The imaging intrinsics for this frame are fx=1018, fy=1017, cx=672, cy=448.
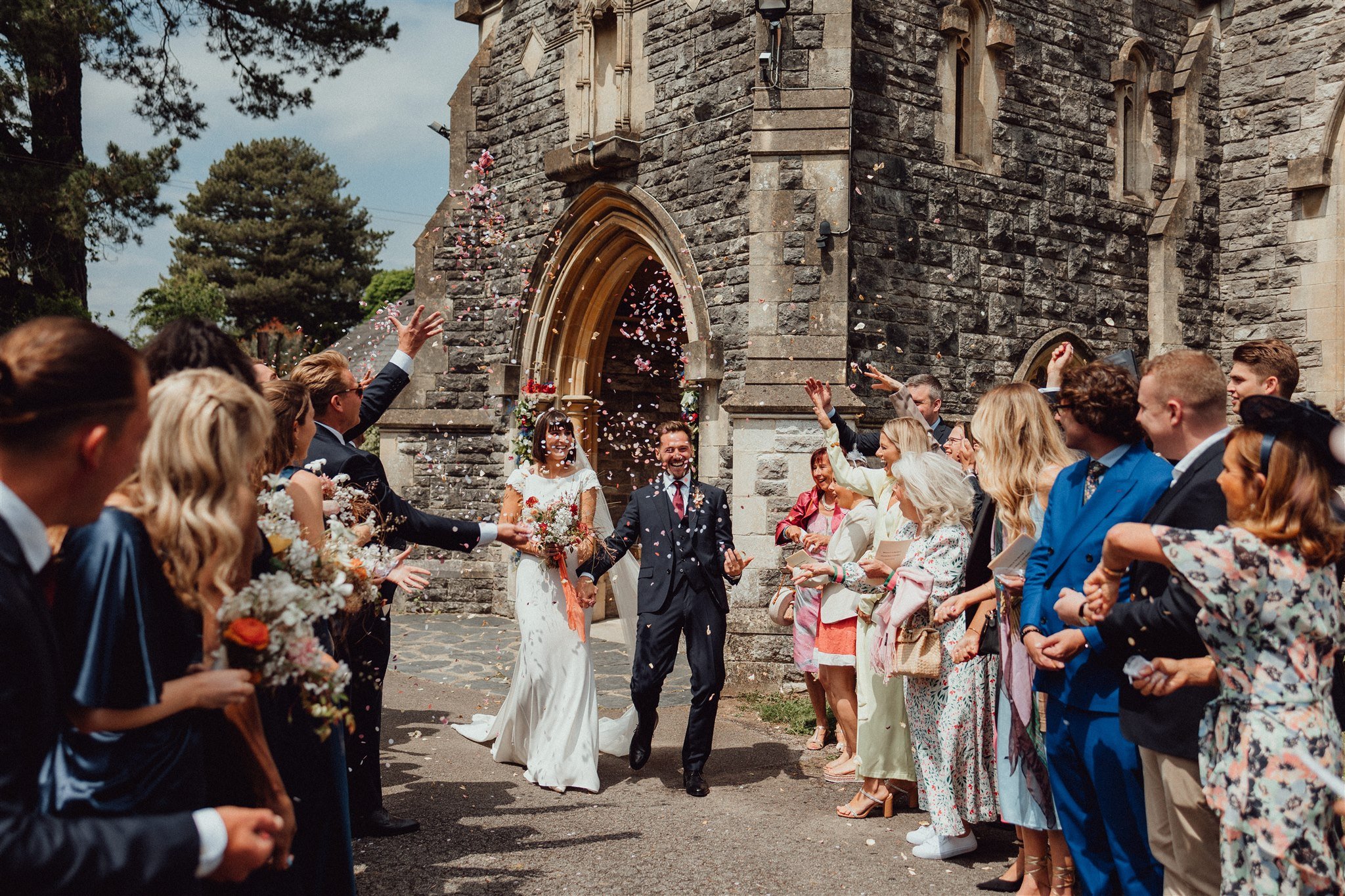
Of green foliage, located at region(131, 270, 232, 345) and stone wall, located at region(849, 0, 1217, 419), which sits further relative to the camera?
green foliage, located at region(131, 270, 232, 345)

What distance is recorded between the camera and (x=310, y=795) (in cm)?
266

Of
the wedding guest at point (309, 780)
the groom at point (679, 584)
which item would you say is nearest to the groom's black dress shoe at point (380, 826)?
the groom at point (679, 584)

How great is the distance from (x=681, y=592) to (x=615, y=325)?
7207mm

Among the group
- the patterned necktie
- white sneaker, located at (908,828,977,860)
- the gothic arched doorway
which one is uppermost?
the gothic arched doorway

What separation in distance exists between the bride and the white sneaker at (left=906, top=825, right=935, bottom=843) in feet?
5.48

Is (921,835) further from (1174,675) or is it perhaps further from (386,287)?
(386,287)

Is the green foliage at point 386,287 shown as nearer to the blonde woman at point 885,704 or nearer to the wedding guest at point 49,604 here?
the blonde woman at point 885,704

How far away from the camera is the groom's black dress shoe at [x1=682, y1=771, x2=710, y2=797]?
17.5 ft

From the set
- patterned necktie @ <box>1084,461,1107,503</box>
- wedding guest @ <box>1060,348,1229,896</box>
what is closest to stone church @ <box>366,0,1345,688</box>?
patterned necktie @ <box>1084,461,1107,503</box>

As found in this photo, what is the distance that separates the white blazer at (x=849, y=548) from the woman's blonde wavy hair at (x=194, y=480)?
12.5ft

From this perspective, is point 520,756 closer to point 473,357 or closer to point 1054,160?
point 473,357

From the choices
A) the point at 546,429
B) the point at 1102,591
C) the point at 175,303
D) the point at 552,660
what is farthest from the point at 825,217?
the point at 175,303

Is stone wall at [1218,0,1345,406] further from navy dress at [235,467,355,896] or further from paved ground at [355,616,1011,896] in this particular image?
navy dress at [235,467,355,896]

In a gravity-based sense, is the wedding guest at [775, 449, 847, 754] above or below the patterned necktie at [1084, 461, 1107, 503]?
below
